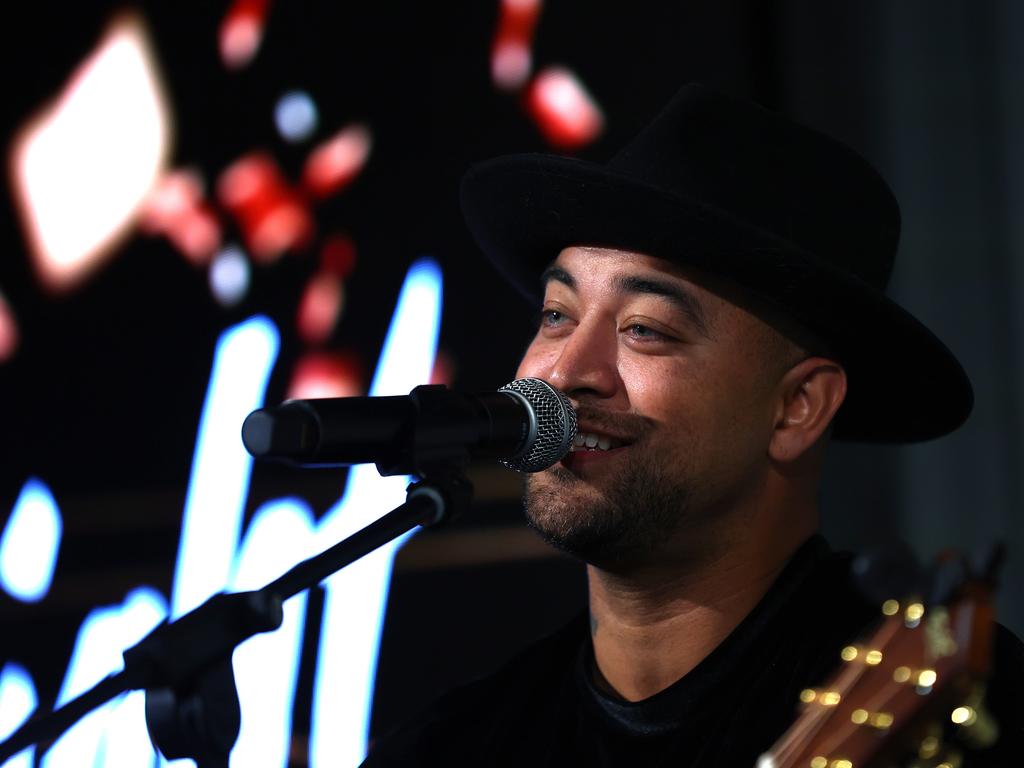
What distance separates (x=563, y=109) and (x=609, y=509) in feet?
5.66

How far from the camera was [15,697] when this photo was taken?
238 cm

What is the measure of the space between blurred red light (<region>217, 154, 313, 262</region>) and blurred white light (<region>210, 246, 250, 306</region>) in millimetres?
36

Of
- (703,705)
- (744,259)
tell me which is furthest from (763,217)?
(703,705)

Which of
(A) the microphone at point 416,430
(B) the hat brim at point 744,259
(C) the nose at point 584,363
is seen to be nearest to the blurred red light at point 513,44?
(B) the hat brim at point 744,259

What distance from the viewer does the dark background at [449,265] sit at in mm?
2473

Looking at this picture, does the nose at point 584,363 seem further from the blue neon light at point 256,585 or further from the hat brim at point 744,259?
the blue neon light at point 256,585

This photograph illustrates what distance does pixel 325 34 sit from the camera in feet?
9.20

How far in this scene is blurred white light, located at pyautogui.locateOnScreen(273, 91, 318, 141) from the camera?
274 centimetres

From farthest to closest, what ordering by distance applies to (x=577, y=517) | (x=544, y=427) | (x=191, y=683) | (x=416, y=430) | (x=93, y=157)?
(x=93, y=157)
(x=577, y=517)
(x=544, y=427)
(x=416, y=430)
(x=191, y=683)

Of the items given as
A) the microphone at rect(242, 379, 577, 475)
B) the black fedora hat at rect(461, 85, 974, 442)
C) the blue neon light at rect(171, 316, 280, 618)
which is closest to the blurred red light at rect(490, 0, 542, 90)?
the blue neon light at rect(171, 316, 280, 618)

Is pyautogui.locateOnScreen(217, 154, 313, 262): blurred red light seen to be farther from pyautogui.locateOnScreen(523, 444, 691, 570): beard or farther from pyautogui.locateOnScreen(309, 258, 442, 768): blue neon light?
pyautogui.locateOnScreen(523, 444, 691, 570): beard

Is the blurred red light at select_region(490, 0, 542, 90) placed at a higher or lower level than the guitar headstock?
higher

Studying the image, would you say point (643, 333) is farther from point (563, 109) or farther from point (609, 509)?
point (563, 109)

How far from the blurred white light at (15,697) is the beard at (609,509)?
1.23m
